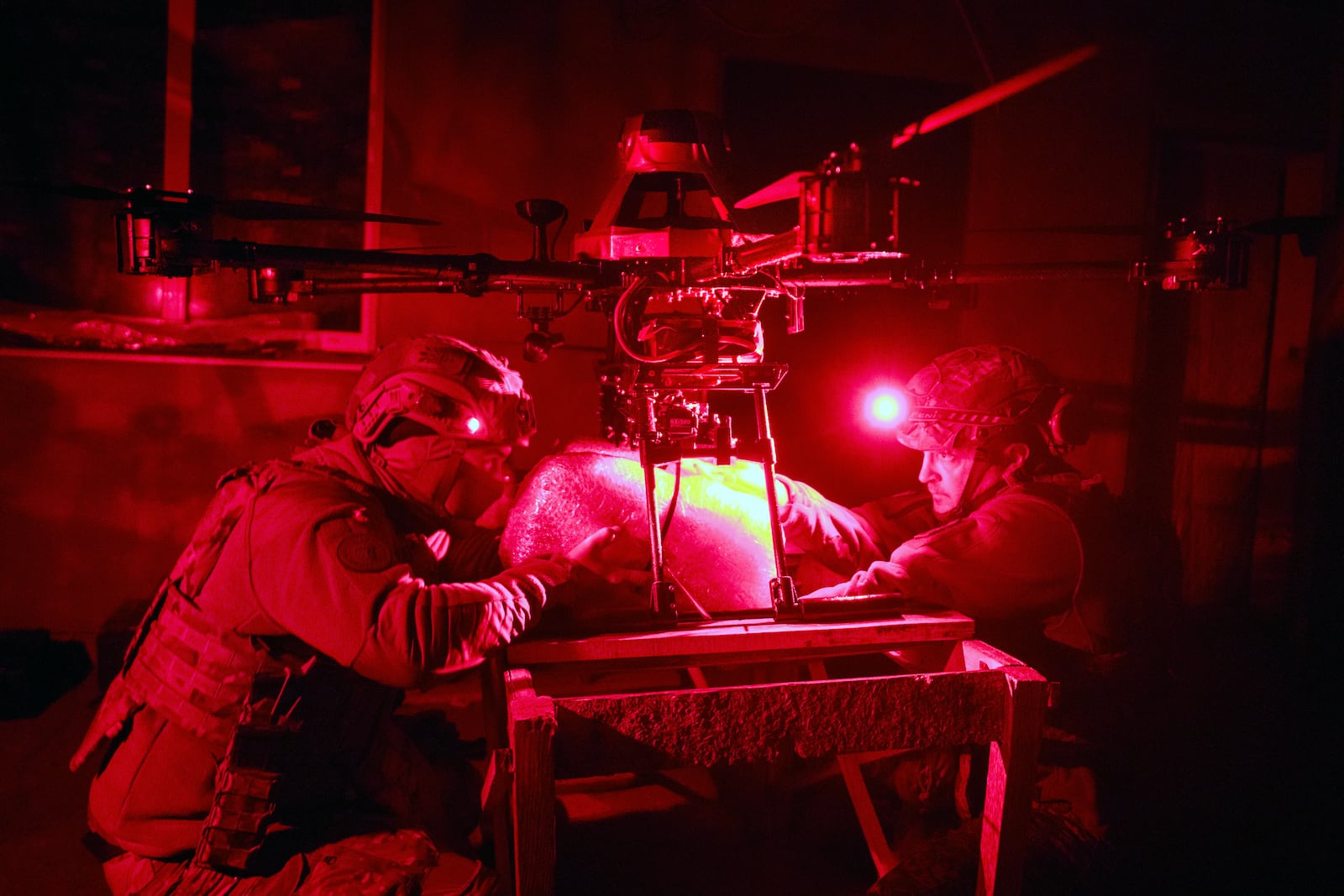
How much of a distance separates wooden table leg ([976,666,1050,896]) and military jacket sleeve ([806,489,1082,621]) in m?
0.58

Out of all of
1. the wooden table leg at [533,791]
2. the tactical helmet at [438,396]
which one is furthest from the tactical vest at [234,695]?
the wooden table leg at [533,791]

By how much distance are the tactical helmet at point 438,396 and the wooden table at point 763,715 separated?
87 centimetres

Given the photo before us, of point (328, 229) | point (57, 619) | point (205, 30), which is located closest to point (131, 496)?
point (57, 619)

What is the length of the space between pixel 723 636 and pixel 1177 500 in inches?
213

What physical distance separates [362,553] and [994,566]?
2192 mm

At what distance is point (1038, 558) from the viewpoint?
3053mm

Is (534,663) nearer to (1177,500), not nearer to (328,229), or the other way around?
(328,229)

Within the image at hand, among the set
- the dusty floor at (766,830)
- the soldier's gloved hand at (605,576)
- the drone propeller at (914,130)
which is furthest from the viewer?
the dusty floor at (766,830)

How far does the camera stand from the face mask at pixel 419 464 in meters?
3.04

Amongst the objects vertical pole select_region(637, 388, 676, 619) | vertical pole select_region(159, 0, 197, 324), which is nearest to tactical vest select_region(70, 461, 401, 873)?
vertical pole select_region(637, 388, 676, 619)

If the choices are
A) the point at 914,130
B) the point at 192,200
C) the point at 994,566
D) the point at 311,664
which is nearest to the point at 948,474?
the point at 994,566

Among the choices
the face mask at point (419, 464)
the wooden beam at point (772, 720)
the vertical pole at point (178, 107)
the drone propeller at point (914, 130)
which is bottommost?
the wooden beam at point (772, 720)

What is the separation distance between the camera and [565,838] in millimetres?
3934

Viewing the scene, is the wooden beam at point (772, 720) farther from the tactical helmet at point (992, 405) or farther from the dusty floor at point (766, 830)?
the dusty floor at point (766, 830)
